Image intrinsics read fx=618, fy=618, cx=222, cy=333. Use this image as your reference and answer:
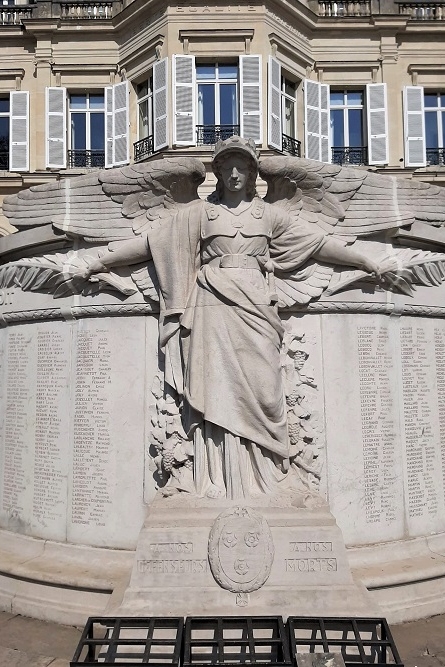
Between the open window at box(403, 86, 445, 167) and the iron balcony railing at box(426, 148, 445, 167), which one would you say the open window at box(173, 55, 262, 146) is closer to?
the open window at box(403, 86, 445, 167)

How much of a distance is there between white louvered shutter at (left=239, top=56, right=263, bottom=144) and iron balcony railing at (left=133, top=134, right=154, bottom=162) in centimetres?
348

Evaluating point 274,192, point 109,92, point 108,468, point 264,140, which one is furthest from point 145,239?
point 109,92

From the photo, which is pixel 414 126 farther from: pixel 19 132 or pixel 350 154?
pixel 19 132

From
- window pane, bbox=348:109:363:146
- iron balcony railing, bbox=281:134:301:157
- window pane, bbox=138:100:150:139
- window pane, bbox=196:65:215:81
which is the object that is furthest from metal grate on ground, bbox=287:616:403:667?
window pane, bbox=348:109:363:146

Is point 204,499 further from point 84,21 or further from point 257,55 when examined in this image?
point 84,21

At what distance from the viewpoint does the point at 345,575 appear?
17.9 ft

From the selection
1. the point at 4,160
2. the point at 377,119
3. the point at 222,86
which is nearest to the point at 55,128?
the point at 4,160

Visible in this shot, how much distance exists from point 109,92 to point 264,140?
22.8 feet

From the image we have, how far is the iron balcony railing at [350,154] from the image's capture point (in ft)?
79.3

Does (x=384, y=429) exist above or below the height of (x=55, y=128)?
below

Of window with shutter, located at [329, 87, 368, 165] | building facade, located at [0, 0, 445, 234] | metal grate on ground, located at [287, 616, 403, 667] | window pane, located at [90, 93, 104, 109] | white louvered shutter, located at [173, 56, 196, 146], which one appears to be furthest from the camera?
window pane, located at [90, 93, 104, 109]

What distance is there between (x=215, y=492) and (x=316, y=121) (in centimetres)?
2062

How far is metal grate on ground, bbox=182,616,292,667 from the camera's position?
4.49 meters

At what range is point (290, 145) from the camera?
2328 cm
